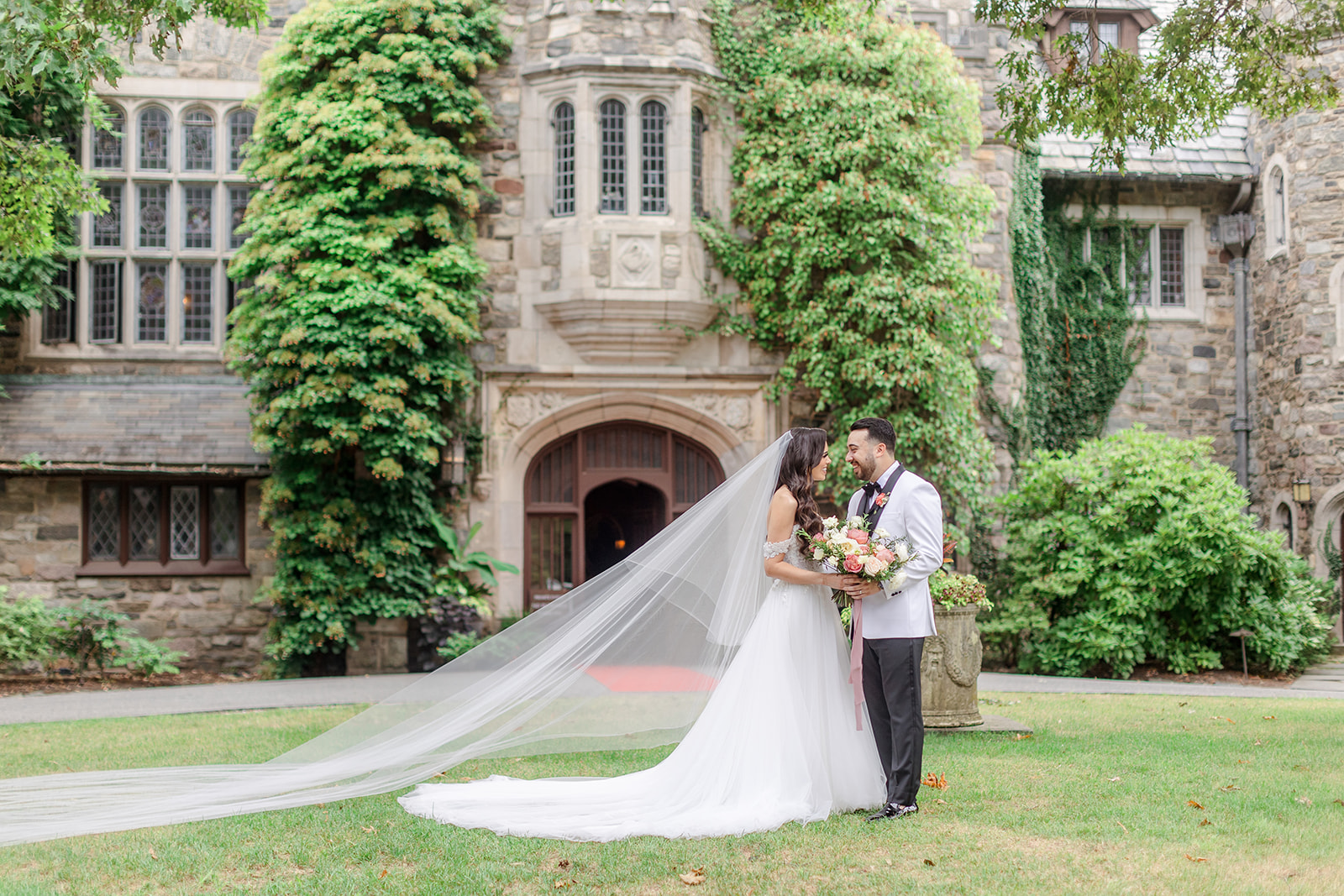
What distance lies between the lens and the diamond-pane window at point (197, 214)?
13758 mm

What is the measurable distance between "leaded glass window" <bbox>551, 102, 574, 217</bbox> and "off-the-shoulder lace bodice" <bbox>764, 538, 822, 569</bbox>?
784cm

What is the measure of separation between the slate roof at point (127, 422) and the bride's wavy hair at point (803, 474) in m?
8.36

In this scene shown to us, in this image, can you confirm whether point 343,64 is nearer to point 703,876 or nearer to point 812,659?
point 812,659

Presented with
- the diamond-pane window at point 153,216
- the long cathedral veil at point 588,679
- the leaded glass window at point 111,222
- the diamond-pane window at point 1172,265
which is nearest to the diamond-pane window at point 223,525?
the diamond-pane window at point 153,216

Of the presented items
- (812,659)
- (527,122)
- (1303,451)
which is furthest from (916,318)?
(812,659)

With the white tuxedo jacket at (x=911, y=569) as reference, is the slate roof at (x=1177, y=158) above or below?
above

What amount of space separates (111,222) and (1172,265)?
13379mm

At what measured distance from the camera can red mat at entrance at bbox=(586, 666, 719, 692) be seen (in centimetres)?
619

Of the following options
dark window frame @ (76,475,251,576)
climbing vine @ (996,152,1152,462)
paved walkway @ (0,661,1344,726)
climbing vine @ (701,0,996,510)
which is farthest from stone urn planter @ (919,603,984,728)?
dark window frame @ (76,475,251,576)

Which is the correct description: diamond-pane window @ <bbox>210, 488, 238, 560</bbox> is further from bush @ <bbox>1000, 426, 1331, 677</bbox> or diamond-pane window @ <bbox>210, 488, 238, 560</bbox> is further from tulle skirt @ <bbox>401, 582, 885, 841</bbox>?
bush @ <bbox>1000, 426, 1331, 677</bbox>

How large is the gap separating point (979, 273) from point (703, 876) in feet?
30.9

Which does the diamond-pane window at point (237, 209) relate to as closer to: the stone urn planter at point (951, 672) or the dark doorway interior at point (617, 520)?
the dark doorway interior at point (617, 520)

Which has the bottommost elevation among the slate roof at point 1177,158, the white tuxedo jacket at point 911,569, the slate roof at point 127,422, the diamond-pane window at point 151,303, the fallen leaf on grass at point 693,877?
the fallen leaf on grass at point 693,877

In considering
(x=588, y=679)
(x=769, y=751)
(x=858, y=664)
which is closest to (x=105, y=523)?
(x=588, y=679)
